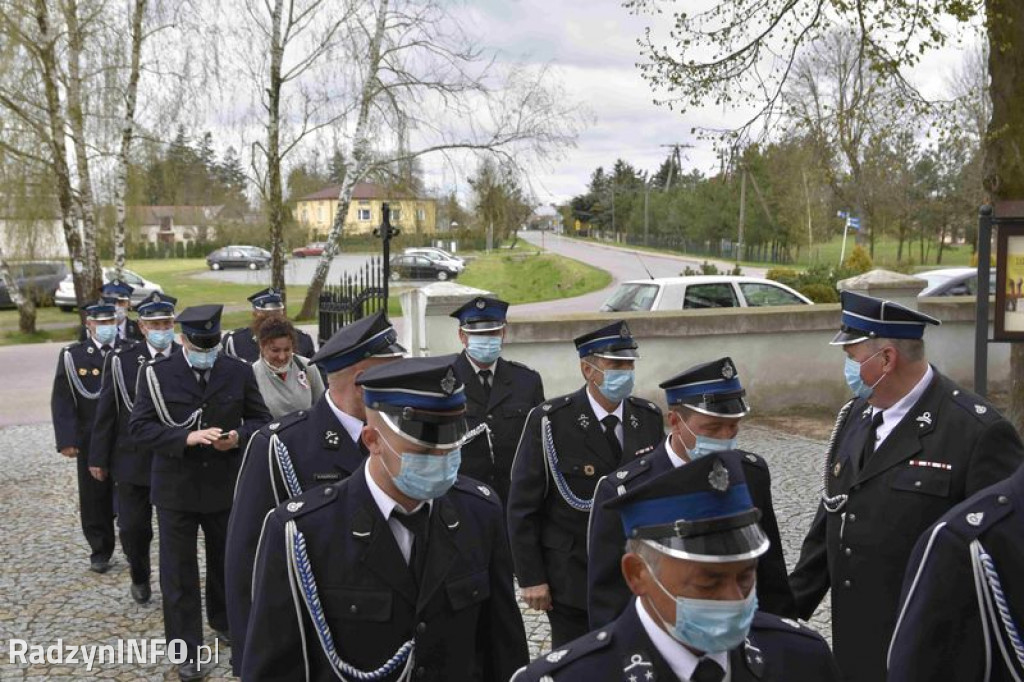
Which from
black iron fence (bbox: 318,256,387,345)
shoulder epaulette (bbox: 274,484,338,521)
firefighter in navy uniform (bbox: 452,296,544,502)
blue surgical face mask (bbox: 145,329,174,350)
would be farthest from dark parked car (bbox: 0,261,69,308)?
shoulder epaulette (bbox: 274,484,338,521)

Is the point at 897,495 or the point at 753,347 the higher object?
the point at 897,495

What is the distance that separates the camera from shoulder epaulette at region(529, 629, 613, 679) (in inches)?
85.4

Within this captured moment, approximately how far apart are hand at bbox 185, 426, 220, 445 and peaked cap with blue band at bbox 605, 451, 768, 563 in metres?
4.02

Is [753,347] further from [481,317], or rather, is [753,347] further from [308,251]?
[308,251]

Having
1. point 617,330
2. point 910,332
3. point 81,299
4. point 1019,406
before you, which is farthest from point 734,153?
point 81,299

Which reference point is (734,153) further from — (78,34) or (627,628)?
(78,34)

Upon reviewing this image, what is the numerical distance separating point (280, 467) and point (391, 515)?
51.9 inches

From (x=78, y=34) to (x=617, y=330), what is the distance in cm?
1884

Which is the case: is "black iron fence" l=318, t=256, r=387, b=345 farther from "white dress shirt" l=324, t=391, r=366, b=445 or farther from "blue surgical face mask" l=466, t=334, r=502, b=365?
"white dress shirt" l=324, t=391, r=366, b=445

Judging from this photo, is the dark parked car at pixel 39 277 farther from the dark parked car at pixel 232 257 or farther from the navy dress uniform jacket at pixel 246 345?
the navy dress uniform jacket at pixel 246 345

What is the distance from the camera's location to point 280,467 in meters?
4.03

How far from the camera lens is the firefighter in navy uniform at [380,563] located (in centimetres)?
277

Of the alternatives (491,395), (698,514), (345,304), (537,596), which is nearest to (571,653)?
(698,514)

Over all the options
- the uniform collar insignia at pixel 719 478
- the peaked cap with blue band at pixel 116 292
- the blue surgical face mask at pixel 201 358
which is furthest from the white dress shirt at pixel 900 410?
the peaked cap with blue band at pixel 116 292
